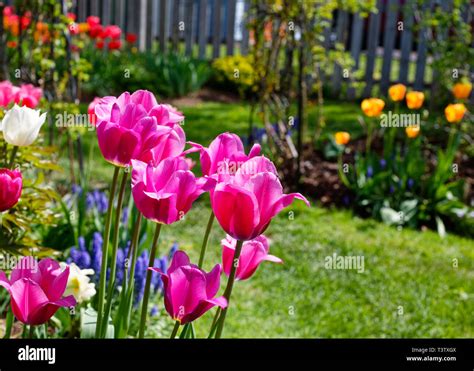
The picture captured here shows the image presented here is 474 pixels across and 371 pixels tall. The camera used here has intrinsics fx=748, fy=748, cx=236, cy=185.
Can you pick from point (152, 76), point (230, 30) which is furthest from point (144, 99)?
point (230, 30)

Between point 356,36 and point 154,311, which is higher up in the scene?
point 356,36

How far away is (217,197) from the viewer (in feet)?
3.38

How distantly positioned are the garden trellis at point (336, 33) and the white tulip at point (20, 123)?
5.84 m

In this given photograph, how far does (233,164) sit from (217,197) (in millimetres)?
157

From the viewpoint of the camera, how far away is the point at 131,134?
1126mm

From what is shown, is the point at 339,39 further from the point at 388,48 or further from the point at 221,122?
the point at 221,122

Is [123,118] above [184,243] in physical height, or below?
above

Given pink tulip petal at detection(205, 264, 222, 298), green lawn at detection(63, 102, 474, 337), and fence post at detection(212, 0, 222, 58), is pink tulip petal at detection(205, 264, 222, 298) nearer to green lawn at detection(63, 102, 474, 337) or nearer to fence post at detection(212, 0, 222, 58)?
green lawn at detection(63, 102, 474, 337)

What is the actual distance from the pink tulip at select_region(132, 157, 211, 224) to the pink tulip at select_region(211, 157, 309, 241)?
0.07 metres

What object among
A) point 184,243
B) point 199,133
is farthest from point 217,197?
point 199,133

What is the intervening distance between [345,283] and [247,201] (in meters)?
2.47

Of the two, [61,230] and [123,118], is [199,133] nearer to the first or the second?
[61,230]

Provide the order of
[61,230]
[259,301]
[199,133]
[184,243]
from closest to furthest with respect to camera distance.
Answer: [61,230] < [259,301] < [184,243] < [199,133]

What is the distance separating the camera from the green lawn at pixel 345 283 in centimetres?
295
